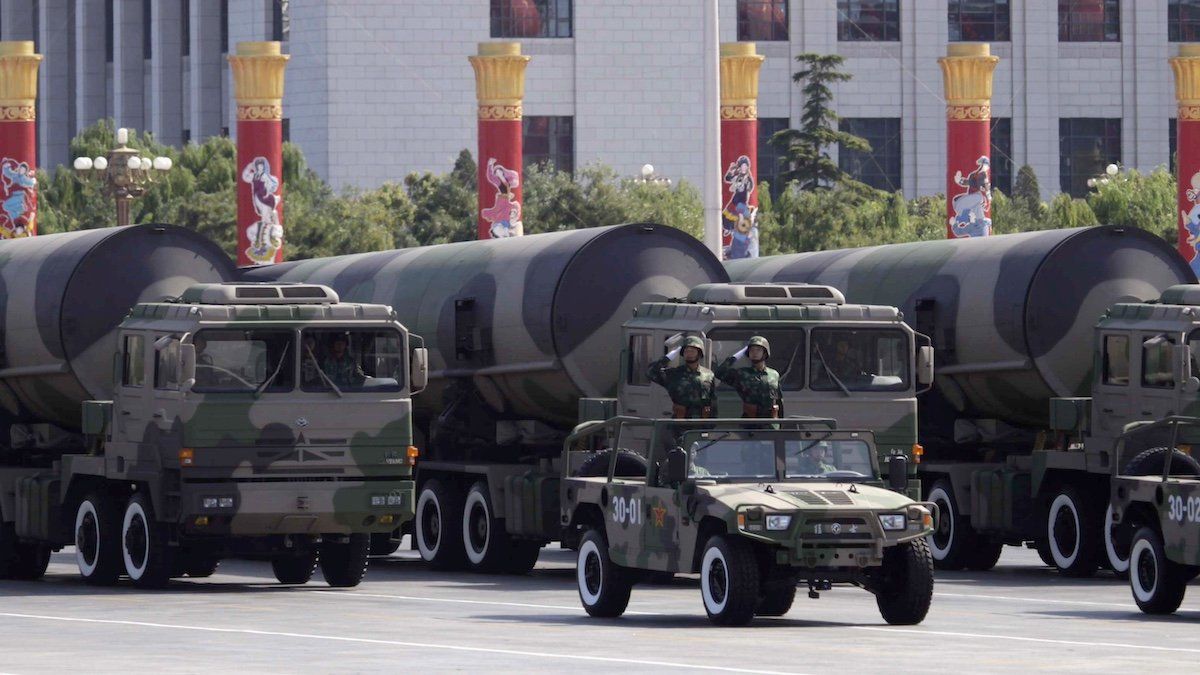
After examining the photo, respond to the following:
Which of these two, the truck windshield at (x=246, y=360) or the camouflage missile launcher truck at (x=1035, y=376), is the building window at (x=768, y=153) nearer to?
the camouflage missile launcher truck at (x=1035, y=376)

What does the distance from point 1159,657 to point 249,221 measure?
34552 mm

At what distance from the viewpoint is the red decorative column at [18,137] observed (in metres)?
52.3

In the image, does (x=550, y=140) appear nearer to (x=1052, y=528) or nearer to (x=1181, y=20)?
(x=1181, y=20)

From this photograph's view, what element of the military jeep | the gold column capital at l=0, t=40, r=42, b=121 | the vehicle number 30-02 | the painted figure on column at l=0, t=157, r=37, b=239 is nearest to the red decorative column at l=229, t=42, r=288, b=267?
Result: the painted figure on column at l=0, t=157, r=37, b=239

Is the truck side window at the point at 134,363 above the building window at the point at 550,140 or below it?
below

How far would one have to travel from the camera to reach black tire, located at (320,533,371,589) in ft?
80.0

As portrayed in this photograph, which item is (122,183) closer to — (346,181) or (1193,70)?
(1193,70)

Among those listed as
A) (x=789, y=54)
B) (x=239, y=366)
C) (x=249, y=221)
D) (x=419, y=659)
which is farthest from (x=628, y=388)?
(x=789, y=54)

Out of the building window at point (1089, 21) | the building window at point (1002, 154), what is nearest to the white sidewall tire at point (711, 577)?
the building window at point (1002, 154)

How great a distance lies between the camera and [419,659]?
55.9 feet

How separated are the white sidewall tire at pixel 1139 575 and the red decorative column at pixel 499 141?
2659cm

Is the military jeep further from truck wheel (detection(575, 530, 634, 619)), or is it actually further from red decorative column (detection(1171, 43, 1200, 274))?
red decorative column (detection(1171, 43, 1200, 274))

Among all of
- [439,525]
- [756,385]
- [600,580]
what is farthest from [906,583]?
[439,525]

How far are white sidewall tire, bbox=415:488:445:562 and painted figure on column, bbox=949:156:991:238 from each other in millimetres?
23415
